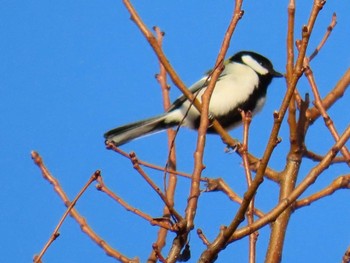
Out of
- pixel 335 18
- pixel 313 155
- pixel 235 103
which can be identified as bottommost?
pixel 313 155

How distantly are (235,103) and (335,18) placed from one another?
2161 millimetres

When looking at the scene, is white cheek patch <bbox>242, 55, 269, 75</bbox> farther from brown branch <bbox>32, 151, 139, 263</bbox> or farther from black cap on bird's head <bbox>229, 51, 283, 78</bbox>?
brown branch <bbox>32, 151, 139, 263</bbox>

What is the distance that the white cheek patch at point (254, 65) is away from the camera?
4957 mm

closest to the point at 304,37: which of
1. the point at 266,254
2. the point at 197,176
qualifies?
the point at 197,176

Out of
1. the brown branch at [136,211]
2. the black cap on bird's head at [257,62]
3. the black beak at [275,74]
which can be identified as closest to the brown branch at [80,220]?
the brown branch at [136,211]

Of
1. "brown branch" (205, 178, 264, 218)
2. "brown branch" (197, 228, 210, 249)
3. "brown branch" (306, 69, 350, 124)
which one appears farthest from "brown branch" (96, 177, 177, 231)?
"brown branch" (306, 69, 350, 124)

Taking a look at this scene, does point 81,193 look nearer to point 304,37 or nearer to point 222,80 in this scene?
point 304,37

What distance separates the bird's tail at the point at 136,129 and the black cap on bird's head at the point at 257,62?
2.60ft

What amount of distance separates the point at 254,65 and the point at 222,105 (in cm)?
68

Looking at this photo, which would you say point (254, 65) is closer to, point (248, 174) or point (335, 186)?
point (335, 186)

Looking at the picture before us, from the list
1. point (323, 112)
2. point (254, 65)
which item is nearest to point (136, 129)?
point (254, 65)

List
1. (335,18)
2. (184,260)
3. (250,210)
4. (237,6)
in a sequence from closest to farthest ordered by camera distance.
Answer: (184,260)
(237,6)
(250,210)
(335,18)

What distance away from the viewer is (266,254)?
179cm

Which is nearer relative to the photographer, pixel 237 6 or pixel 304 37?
pixel 304 37
